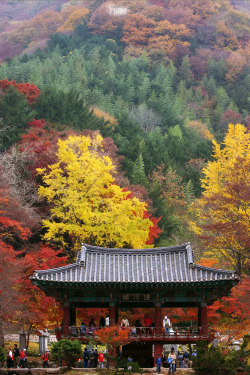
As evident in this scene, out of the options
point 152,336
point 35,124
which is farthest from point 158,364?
point 35,124

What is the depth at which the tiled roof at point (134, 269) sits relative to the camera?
30.2 meters

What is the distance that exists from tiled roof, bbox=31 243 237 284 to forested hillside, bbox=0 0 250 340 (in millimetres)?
4557

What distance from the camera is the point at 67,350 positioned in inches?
1119

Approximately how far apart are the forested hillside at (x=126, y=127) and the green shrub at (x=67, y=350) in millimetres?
9209

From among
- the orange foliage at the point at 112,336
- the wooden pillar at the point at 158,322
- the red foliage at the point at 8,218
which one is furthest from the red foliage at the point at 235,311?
the red foliage at the point at 8,218

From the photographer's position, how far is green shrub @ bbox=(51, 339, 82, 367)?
28312 millimetres

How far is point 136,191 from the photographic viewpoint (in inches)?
2094

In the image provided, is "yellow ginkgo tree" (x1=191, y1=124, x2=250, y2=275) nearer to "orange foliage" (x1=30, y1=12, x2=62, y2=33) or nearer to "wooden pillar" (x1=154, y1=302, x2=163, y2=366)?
"wooden pillar" (x1=154, y1=302, x2=163, y2=366)

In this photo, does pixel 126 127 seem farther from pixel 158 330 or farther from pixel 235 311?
pixel 158 330

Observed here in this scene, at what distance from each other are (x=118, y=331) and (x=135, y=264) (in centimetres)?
458

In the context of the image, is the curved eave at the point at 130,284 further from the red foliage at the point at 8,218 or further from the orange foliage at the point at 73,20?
the orange foliage at the point at 73,20

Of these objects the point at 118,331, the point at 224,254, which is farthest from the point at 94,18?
the point at 118,331

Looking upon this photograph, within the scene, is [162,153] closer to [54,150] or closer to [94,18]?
[54,150]

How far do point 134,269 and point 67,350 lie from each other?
18.7 ft
